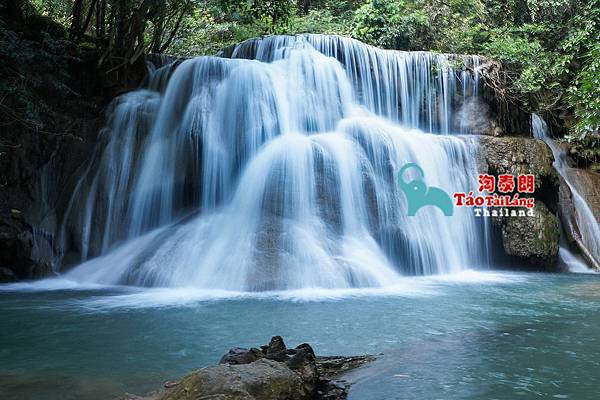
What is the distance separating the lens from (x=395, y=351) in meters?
4.79

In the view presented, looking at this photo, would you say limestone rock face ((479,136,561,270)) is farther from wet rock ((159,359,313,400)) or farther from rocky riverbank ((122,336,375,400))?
wet rock ((159,359,313,400))

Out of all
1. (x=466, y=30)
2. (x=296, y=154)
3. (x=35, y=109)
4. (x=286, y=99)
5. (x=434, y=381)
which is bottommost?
(x=434, y=381)

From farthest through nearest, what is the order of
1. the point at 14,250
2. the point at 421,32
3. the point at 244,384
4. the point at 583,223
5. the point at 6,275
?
the point at 421,32 → the point at 583,223 → the point at 14,250 → the point at 6,275 → the point at 244,384

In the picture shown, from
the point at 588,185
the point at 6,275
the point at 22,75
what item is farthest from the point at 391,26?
the point at 6,275

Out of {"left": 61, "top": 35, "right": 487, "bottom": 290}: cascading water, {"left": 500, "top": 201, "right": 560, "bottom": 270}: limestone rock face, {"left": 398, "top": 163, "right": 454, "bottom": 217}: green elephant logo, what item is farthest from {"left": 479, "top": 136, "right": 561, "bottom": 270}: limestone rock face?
{"left": 398, "top": 163, "right": 454, "bottom": 217}: green elephant logo

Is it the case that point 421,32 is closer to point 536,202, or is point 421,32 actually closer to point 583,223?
point 536,202

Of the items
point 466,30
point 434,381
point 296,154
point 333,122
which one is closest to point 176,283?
point 296,154

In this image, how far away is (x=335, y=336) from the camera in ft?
17.6

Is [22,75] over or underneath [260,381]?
over

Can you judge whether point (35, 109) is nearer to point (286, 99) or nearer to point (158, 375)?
point (286, 99)

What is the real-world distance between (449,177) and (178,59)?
6.81 m

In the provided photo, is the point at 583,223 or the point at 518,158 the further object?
the point at 583,223

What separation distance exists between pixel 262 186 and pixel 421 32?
10.0 metres

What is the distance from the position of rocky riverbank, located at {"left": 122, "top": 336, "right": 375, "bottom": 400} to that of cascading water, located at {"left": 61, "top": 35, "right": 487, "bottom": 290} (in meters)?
4.48
